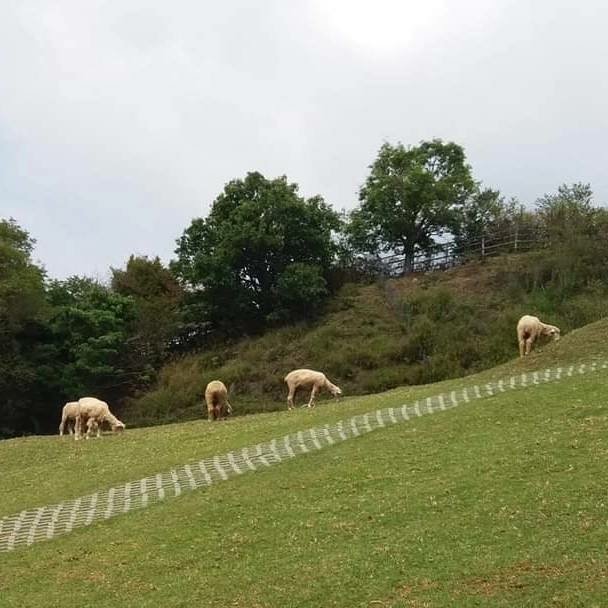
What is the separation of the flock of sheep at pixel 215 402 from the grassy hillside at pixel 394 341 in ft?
38.5

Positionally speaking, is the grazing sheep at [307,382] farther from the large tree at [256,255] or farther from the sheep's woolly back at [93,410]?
the large tree at [256,255]

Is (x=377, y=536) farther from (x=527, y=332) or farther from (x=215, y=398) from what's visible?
(x=527, y=332)

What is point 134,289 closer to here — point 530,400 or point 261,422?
point 261,422

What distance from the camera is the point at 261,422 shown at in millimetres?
24297

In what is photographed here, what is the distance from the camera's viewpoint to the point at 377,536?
37.4 feet

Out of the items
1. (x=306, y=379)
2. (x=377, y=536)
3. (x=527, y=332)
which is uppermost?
(x=527, y=332)

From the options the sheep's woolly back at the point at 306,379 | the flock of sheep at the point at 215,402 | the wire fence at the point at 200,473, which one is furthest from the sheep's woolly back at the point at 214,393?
the wire fence at the point at 200,473

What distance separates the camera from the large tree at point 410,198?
59438mm

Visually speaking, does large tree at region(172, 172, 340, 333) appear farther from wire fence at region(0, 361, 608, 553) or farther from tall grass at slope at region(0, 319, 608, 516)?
wire fence at region(0, 361, 608, 553)

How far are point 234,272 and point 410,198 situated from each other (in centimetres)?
1494

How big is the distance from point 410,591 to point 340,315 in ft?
145

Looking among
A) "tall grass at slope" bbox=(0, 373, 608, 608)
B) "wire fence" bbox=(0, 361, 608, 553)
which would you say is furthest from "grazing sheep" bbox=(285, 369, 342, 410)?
"tall grass at slope" bbox=(0, 373, 608, 608)

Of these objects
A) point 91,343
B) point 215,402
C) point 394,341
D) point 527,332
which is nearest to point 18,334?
point 91,343

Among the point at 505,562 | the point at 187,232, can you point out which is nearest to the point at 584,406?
the point at 505,562
